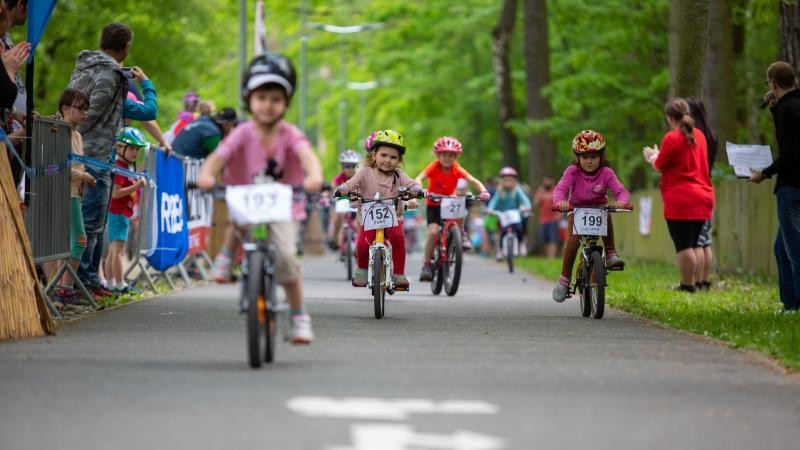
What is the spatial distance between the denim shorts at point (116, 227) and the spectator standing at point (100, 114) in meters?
1.32

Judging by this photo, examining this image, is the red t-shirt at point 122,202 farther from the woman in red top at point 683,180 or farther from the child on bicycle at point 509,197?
the child on bicycle at point 509,197

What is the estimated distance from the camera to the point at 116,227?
17.4 m

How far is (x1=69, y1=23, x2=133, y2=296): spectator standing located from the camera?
15688 mm

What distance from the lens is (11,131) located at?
13445mm

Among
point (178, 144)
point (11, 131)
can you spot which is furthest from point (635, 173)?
point (11, 131)

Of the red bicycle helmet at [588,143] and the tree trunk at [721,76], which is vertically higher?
the tree trunk at [721,76]

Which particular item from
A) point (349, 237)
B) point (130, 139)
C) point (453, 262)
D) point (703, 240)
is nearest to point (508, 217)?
point (349, 237)

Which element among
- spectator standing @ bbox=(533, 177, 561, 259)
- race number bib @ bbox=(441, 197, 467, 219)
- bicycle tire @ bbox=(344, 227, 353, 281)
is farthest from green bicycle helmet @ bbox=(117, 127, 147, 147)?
spectator standing @ bbox=(533, 177, 561, 259)

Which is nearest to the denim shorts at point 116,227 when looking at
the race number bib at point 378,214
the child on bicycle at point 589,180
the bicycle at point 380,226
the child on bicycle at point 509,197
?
the bicycle at point 380,226

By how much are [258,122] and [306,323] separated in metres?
1.26

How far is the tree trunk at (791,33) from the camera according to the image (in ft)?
62.4

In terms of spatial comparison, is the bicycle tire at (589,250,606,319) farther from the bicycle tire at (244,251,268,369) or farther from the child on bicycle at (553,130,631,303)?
the bicycle tire at (244,251,268,369)

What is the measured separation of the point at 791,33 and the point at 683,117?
1744 mm

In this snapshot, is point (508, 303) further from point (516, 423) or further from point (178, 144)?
point (516, 423)
